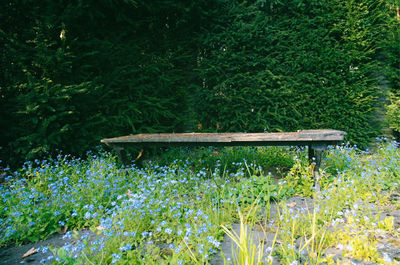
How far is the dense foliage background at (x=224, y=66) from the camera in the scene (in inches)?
162

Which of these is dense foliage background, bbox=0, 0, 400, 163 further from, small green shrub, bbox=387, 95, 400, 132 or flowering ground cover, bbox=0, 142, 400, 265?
flowering ground cover, bbox=0, 142, 400, 265

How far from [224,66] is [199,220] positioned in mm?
3854

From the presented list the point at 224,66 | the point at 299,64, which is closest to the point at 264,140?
the point at 224,66

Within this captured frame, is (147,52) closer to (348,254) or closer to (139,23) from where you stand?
(139,23)

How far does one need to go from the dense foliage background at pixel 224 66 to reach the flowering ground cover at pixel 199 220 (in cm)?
146

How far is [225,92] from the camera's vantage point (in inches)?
207

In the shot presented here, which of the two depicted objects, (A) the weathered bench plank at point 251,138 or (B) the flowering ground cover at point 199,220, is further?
(A) the weathered bench plank at point 251,138

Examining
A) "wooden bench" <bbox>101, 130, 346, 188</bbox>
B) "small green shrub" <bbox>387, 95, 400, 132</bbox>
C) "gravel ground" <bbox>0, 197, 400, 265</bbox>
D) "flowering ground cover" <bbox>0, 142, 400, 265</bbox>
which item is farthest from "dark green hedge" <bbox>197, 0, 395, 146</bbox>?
"gravel ground" <bbox>0, 197, 400, 265</bbox>

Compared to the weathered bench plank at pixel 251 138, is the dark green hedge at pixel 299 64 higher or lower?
higher

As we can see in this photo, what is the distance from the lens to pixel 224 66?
519 cm

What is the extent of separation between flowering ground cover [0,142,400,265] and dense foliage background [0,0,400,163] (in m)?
1.46

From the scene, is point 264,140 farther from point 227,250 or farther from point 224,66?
point 224,66

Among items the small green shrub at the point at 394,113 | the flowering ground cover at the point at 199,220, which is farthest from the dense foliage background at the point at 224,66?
the flowering ground cover at the point at 199,220

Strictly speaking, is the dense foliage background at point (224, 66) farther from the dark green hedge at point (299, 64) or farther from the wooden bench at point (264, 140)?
the wooden bench at point (264, 140)
